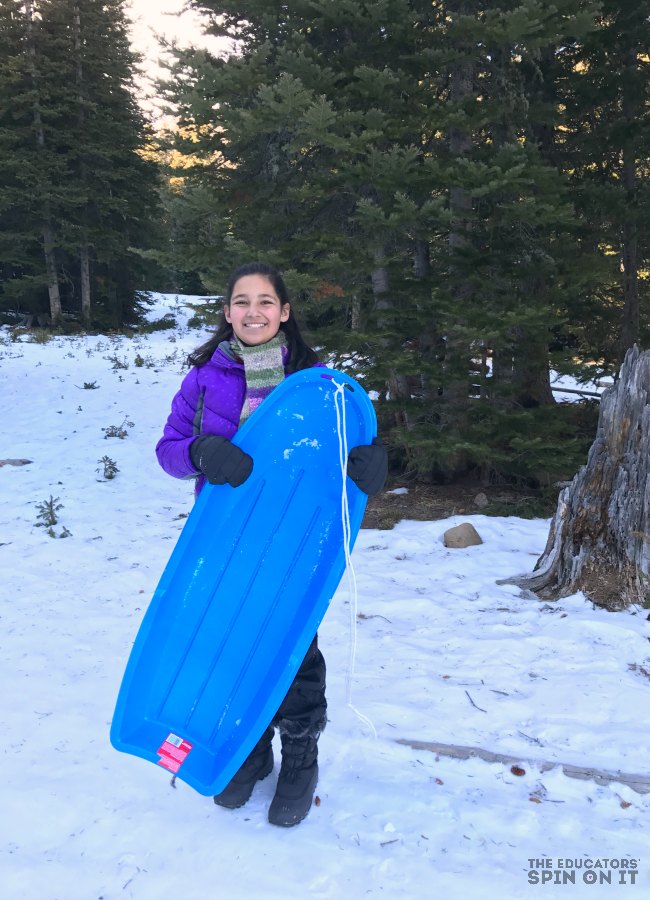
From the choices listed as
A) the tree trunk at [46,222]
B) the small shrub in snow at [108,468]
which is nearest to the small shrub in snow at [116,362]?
the small shrub in snow at [108,468]

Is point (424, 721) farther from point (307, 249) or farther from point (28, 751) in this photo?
point (307, 249)

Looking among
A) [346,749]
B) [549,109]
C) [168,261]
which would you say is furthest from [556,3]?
[346,749]

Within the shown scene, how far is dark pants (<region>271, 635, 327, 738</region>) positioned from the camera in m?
2.27

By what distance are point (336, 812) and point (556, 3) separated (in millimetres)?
6023

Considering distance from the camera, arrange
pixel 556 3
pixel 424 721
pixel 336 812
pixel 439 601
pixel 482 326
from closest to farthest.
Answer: pixel 336 812, pixel 424 721, pixel 439 601, pixel 556 3, pixel 482 326

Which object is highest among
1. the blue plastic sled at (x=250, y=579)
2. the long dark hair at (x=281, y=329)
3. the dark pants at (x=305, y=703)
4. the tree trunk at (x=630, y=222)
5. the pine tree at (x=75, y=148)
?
the pine tree at (x=75, y=148)

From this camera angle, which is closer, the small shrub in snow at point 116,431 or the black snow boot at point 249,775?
the black snow boot at point 249,775

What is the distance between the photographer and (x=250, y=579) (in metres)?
2.31

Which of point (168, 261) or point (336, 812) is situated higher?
point (168, 261)

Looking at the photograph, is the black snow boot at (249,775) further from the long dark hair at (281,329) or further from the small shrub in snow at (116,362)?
the small shrub in snow at (116,362)

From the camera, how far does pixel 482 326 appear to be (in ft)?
16.9

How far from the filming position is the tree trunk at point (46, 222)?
59.0 feet

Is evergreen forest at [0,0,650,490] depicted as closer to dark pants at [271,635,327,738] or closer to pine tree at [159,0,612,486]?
pine tree at [159,0,612,486]

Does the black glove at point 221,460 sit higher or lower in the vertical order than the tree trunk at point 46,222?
lower
